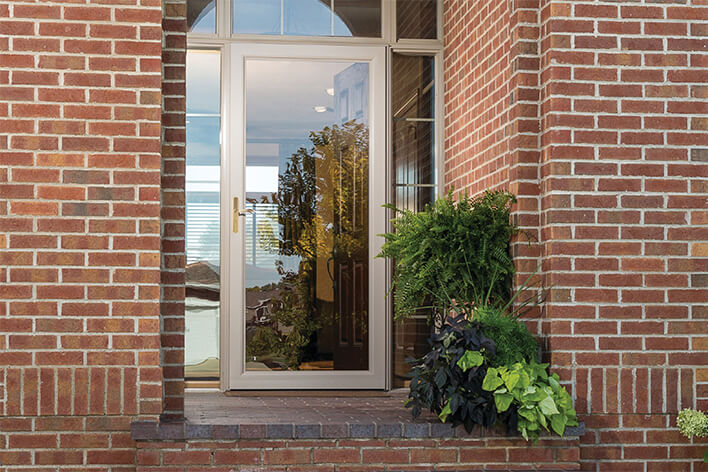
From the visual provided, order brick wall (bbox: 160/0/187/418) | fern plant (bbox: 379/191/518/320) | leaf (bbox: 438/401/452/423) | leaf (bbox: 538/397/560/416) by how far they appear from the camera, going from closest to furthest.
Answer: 1. leaf (bbox: 538/397/560/416)
2. leaf (bbox: 438/401/452/423)
3. brick wall (bbox: 160/0/187/418)
4. fern plant (bbox: 379/191/518/320)

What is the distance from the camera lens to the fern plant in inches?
162

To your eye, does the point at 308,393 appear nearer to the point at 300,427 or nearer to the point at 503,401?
the point at 300,427

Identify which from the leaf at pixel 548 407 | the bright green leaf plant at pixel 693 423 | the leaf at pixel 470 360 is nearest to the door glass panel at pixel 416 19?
the leaf at pixel 470 360

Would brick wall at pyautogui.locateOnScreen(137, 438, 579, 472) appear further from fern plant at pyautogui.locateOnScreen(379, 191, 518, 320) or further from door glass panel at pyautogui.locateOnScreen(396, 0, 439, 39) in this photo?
door glass panel at pyautogui.locateOnScreen(396, 0, 439, 39)

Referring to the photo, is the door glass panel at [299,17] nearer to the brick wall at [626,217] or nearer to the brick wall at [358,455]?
the brick wall at [626,217]

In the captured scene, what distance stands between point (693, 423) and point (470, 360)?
1073mm

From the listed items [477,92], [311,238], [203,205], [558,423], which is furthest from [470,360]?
[203,205]

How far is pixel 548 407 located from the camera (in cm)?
362

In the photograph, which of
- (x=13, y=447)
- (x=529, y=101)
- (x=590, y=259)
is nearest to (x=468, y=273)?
(x=590, y=259)

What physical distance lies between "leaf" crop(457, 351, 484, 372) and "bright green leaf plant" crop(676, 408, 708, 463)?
1008 mm

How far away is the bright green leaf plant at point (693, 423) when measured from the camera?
3.75m

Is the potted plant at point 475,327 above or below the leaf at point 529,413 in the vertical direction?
above

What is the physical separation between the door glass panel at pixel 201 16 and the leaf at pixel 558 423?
336 cm

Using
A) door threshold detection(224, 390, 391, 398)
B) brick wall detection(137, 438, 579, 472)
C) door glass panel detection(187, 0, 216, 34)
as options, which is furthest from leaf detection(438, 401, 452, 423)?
door glass panel detection(187, 0, 216, 34)
